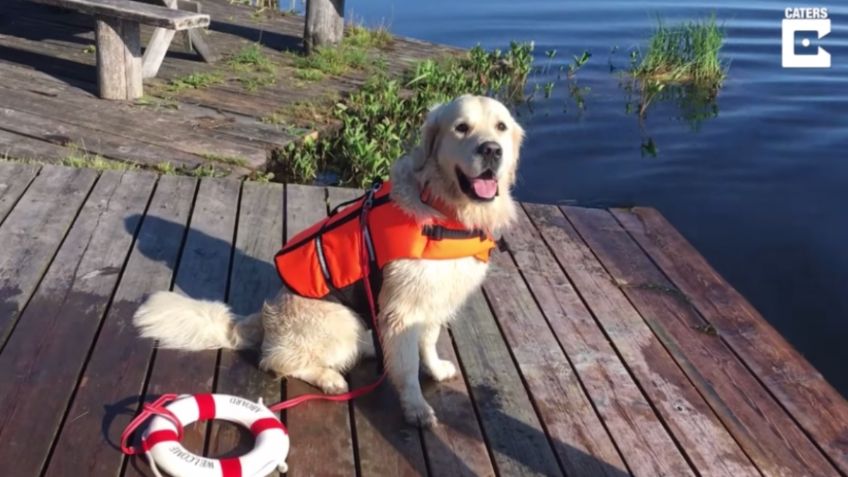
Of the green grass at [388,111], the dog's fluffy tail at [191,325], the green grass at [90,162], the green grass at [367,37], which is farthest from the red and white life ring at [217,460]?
the green grass at [367,37]

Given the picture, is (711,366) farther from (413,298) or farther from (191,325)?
(191,325)

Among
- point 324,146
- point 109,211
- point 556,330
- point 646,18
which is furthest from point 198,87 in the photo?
point 646,18

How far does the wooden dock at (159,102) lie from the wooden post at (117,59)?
0.46 ft

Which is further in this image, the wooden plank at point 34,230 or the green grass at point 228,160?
the green grass at point 228,160

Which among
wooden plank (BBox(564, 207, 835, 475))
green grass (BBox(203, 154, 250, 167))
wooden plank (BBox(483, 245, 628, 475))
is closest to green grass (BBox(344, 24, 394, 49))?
green grass (BBox(203, 154, 250, 167))

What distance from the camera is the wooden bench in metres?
6.66

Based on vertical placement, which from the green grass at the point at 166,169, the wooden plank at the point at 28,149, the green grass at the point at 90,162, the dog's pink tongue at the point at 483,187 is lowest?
the green grass at the point at 166,169

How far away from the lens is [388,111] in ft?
25.0

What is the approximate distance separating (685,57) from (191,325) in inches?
329

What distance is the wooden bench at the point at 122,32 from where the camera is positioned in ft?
21.9

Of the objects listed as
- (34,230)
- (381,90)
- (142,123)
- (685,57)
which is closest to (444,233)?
(34,230)

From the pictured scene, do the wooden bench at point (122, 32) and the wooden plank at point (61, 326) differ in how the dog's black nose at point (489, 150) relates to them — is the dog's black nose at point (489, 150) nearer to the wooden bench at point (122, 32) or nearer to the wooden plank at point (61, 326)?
the wooden plank at point (61, 326)

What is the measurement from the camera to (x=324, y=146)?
689 centimetres

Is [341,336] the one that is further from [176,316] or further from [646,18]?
[646,18]
